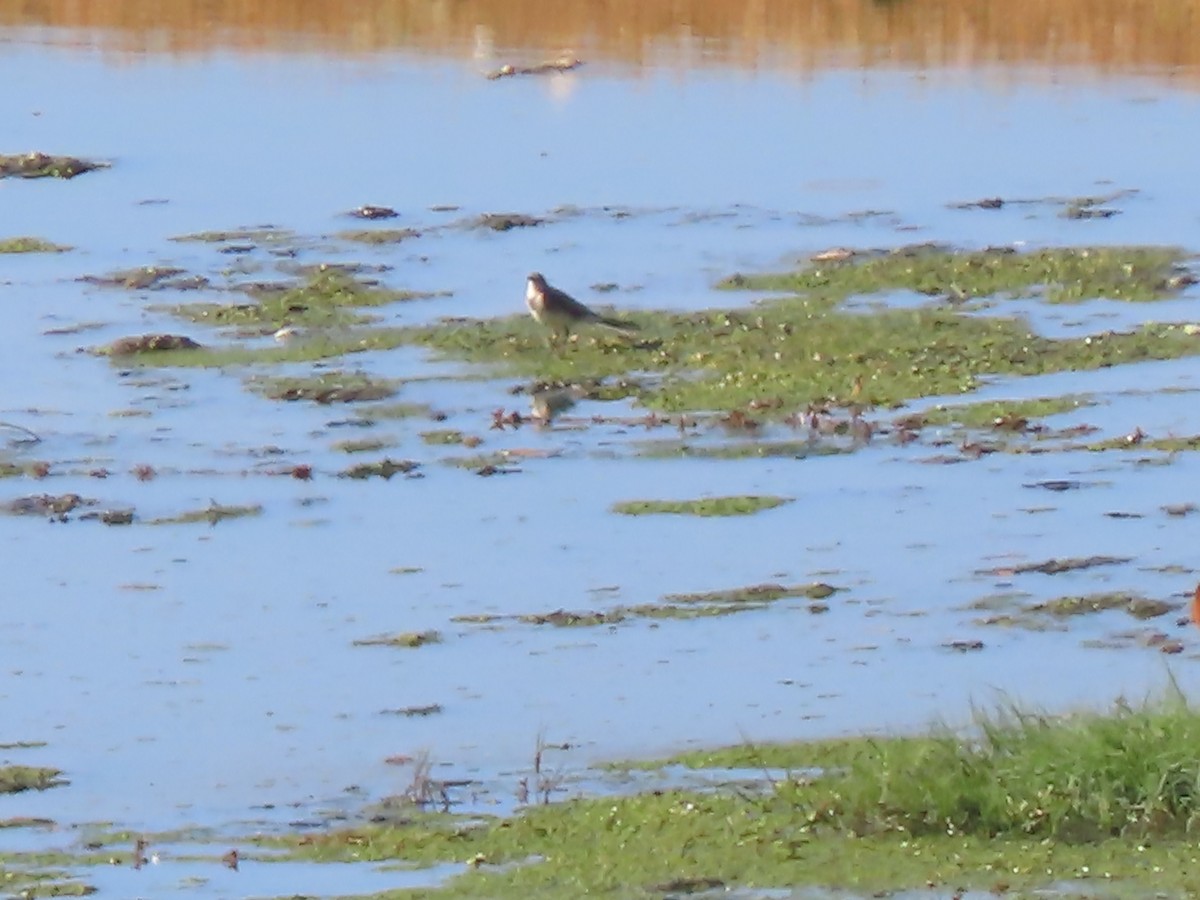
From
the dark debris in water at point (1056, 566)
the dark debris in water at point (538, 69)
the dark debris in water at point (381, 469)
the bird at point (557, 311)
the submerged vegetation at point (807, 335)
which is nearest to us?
the dark debris in water at point (1056, 566)

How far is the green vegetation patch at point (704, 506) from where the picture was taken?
11.4 metres

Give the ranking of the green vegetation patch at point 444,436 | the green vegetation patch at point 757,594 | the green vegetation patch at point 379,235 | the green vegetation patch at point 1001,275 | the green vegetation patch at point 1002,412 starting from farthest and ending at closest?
1. the green vegetation patch at point 379,235
2. the green vegetation patch at point 1001,275
3. the green vegetation patch at point 444,436
4. the green vegetation patch at point 1002,412
5. the green vegetation patch at point 757,594

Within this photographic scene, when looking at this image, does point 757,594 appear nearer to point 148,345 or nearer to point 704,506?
point 704,506

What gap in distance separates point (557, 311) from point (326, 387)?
1.25 meters

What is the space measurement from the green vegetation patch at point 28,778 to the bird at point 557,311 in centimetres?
642

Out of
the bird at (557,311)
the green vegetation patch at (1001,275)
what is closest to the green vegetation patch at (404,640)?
the bird at (557,311)

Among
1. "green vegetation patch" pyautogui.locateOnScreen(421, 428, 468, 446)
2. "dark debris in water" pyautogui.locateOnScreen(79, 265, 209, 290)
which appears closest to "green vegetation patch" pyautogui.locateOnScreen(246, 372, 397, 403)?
"green vegetation patch" pyautogui.locateOnScreen(421, 428, 468, 446)

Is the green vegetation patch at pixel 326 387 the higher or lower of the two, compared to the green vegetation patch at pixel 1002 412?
lower

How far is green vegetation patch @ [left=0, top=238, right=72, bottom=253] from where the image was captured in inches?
723

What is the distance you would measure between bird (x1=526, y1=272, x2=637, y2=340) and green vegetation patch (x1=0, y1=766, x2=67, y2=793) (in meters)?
6.42

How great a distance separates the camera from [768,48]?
2753 cm

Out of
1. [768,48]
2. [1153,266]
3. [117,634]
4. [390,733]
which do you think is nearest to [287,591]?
[117,634]

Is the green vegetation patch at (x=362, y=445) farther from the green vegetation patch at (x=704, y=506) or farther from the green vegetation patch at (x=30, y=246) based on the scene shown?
the green vegetation patch at (x=30, y=246)

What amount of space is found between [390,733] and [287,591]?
1.93 m
